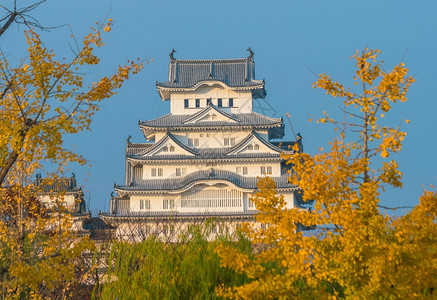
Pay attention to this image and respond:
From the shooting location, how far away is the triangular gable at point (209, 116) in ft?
146

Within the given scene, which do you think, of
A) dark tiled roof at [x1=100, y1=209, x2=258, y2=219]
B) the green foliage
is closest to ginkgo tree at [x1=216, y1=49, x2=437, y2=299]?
the green foliage

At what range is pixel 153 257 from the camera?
10898 millimetres

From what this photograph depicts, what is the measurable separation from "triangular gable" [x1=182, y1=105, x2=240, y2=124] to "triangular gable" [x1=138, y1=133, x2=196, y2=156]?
223 cm

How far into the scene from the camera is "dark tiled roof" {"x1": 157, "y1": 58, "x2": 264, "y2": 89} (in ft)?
154

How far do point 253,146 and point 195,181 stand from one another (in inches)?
199

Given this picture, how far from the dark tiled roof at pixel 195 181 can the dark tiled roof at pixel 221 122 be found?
3635mm

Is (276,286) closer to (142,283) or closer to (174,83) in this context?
(142,283)

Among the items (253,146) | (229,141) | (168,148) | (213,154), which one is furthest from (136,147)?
(253,146)

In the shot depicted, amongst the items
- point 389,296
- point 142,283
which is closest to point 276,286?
point 389,296

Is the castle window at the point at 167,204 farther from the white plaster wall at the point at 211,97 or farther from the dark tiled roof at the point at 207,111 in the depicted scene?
the white plaster wall at the point at 211,97

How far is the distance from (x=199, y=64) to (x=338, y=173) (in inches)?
1635

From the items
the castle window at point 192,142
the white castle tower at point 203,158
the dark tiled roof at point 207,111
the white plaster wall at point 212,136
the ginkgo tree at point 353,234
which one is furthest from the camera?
the castle window at point 192,142

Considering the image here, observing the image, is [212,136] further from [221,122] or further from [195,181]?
[195,181]

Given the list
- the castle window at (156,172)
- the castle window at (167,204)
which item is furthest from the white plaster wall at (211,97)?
the castle window at (167,204)
